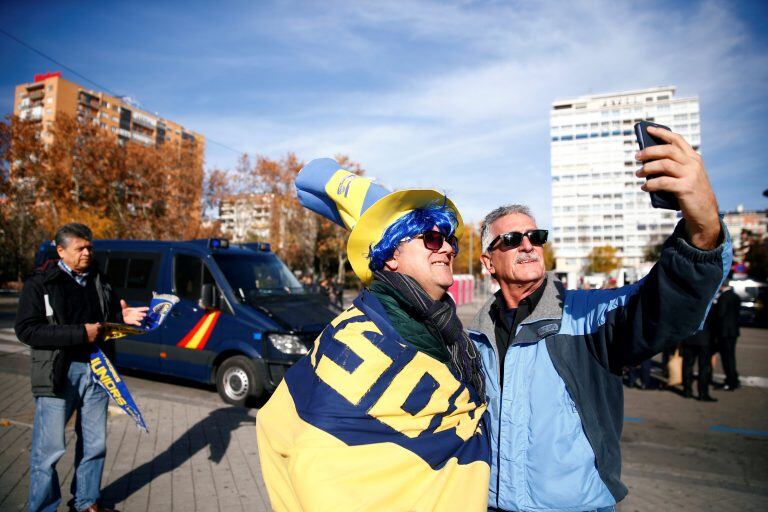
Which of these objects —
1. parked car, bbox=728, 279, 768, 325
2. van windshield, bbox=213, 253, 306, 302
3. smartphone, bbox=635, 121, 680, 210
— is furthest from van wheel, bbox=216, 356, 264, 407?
parked car, bbox=728, 279, 768, 325

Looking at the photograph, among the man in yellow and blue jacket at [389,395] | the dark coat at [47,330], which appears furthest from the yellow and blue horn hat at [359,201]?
the dark coat at [47,330]

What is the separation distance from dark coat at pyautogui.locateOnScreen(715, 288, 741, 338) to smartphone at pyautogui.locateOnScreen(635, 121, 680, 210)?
8.78 m

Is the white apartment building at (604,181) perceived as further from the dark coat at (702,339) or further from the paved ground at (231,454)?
the paved ground at (231,454)

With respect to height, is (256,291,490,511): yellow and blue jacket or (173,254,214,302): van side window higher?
(173,254,214,302): van side window

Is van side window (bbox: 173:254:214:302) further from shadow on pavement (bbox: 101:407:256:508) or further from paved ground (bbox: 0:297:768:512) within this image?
shadow on pavement (bbox: 101:407:256:508)

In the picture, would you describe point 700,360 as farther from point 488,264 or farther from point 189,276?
point 189,276

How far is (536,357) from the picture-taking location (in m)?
1.91

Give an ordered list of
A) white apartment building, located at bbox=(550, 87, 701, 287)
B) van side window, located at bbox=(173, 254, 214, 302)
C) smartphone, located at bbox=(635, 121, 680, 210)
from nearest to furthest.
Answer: smartphone, located at bbox=(635, 121, 680, 210) → van side window, located at bbox=(173, 254, 214, 302) → white apartment building, located at bbox=(550, 87, 701, 287)

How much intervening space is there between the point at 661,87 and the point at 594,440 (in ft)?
420

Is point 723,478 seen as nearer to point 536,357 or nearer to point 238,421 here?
point 536,357

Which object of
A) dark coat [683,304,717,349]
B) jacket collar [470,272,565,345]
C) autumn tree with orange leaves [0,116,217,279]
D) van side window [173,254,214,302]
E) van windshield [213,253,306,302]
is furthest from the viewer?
autumn tree with orange leaves [0,116,217,279]

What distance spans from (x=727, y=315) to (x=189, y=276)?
30.1ft

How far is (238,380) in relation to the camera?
6.41 m

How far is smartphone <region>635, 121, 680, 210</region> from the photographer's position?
1.27 m
